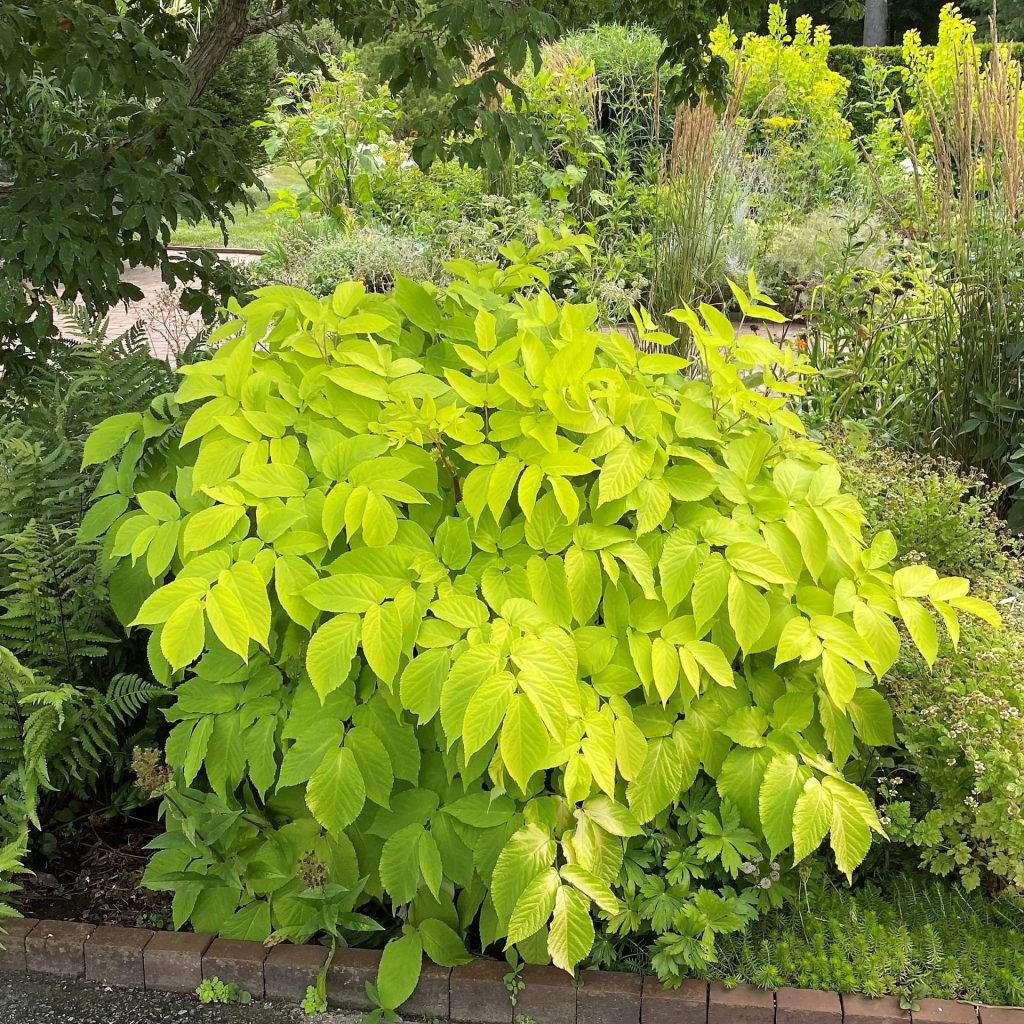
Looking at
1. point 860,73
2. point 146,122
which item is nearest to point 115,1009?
point 146,122

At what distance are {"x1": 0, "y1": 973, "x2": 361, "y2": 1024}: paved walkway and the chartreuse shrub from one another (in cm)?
14

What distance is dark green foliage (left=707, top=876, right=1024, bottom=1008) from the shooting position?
187 centimetres

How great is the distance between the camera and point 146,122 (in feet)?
8.53

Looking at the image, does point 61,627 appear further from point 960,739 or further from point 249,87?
point 249,87

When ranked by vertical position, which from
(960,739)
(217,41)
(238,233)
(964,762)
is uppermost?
(217,41)

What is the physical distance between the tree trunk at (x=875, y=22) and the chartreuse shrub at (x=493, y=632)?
1012 inches

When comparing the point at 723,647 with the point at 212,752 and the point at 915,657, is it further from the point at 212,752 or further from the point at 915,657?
the point at 212,752

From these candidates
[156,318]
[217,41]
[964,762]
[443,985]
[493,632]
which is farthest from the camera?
[156,318]

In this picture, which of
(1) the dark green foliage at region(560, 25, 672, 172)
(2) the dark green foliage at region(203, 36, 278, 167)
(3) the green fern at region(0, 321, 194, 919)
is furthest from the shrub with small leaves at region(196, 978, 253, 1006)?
(2) the dark green foliage at region(203, 36, 278, 167)

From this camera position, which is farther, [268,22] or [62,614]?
[268,22]

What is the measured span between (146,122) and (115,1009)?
211 centimetres

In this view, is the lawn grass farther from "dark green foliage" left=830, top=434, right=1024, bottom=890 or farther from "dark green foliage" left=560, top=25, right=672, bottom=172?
"dark green foliage" left=830, top=434, right=1024, bottom=890

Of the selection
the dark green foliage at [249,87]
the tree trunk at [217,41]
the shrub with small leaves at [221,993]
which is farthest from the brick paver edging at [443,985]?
the dark green foliage at [249,87]

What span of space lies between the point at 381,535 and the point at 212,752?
1.88 feet
